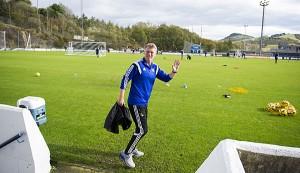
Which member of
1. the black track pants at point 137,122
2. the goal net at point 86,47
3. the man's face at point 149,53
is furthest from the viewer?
the goal net at point 86,47

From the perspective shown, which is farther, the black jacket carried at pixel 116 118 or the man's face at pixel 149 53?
the black jacket carried at pixel 116 118

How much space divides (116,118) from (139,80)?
769mm

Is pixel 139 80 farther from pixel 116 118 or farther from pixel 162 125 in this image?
pixel 162 125

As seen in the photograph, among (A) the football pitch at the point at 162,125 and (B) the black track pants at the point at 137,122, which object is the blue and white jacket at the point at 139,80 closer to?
(B) the black track pants at the point at 137,122

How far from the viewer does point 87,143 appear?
7.22 metres

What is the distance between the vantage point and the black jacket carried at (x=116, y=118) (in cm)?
612

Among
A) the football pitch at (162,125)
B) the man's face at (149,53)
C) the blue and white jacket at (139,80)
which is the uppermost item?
the man's face at (149,53)

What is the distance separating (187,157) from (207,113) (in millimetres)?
4364

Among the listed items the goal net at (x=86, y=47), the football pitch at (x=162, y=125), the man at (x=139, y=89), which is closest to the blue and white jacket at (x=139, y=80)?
the man at (x=139, y=89)

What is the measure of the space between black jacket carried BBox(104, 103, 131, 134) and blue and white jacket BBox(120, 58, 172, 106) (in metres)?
0.23

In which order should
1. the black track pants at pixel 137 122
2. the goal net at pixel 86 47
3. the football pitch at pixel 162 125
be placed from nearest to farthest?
the black track pants at pixel 137 122 → the football pitch at pixel 162 125 → the goal net at pixel 86 47

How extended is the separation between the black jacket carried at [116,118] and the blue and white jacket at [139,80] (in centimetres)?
23

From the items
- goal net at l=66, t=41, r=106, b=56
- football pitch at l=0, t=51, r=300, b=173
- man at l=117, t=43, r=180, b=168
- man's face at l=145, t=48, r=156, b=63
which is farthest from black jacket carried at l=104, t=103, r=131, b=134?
goal net at l=66, t=41, r=106, b=56

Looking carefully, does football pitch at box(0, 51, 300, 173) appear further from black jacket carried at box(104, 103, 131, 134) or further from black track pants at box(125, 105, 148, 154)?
black jacket carried at box(104, 103, 131, 134)
